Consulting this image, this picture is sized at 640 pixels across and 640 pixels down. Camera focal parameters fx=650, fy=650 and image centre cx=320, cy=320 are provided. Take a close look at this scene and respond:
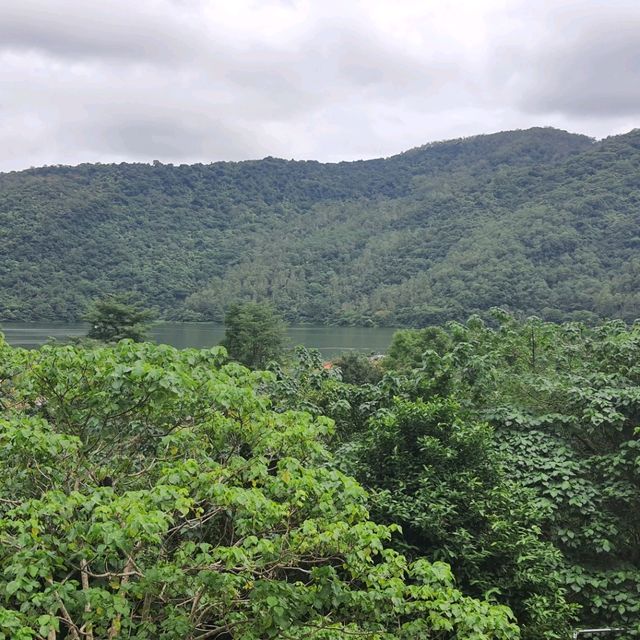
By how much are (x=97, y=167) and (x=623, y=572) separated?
469ft

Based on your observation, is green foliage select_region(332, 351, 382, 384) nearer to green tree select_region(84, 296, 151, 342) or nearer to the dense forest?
green tree select_region(84, 296, 151, 342)

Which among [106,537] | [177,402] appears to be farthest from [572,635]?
[106,537]

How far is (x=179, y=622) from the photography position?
341cm

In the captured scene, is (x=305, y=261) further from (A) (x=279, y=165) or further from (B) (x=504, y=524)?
(B) (x=504, y=524)

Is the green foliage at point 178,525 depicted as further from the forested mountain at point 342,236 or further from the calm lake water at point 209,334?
the forested mountain at point 342,236

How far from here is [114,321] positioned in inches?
1157

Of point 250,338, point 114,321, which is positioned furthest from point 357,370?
point 114,321

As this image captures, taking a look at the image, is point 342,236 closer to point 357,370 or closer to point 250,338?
point 250,338

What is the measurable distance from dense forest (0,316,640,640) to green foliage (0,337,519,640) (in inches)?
0.6

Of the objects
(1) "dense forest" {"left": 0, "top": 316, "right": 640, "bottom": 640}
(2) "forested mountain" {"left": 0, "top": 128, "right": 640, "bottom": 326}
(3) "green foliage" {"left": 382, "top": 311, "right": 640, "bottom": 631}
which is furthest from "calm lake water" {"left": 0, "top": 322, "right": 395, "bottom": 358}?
(1) "dense forest" {"left": 0, "top": 316, "right": 640, "bottom": 640}

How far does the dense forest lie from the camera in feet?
10.8

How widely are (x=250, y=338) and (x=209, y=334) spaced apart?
3717cm

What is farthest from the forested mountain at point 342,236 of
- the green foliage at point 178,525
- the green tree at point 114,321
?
the green foliage at point 178,525

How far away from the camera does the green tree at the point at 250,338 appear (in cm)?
3216
